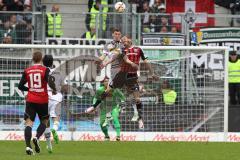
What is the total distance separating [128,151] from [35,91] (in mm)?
2565

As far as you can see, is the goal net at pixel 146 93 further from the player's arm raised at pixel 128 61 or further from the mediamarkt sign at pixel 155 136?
the player's arm raised at pixel 128 61

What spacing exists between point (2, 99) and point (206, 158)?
8.27 metres

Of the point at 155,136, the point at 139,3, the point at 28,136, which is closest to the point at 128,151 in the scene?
the point at 28,136

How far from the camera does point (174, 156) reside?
17.2 meters

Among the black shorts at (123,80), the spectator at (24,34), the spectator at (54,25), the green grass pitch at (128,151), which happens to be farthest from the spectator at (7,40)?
the green grass pitch at (128,151)

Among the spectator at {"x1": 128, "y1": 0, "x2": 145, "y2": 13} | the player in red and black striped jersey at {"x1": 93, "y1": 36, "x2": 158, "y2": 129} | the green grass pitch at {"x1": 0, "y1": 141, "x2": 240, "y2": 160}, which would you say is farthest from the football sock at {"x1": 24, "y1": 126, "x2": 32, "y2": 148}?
the spectator at {"x1": 128, "y1": 0, "x2": 145, "y2": 13}

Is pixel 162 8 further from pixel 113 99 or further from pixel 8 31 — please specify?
pixel 113 99

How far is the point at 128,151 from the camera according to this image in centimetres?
1838

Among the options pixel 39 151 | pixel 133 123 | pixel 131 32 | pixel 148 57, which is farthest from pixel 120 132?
pixel 39 151

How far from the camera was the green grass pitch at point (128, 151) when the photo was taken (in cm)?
1675

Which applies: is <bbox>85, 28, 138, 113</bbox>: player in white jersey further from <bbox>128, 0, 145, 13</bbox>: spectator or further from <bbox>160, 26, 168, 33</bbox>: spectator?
<bbox>128, 0, 145, 13</bbox>: spectator

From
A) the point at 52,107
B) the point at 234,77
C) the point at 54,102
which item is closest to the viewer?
the point at 52,107

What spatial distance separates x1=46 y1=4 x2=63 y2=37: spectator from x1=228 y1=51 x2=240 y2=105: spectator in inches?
199

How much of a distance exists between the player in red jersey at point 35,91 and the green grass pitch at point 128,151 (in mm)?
441
